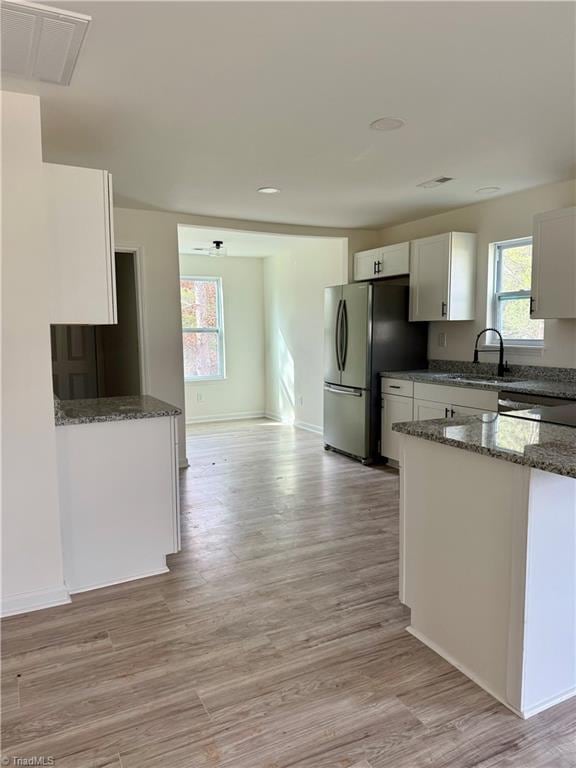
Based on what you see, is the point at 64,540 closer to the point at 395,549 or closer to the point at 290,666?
the point at 290,666

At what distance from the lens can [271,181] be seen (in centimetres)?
372

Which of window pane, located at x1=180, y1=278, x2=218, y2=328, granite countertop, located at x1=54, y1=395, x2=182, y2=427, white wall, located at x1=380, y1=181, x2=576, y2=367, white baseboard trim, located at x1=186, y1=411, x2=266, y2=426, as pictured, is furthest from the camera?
white baseboard trim, located at x1=186, y1=411, x2=266, y2=426

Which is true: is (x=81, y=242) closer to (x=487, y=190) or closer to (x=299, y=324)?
(x=487, y=190)

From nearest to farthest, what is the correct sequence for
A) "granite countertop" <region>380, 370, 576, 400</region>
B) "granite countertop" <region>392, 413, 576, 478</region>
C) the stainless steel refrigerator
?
"granite countertop" <region>392, 413, 576, 478</region> < "granite countertop" <region>380, 370, 576, 400</region> < the stainless steel refrigerator

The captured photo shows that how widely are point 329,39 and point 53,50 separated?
1.06 metres

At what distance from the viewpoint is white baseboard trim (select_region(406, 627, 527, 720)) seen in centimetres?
178

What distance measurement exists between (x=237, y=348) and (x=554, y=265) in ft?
16.8

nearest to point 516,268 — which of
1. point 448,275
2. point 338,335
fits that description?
point 448,275

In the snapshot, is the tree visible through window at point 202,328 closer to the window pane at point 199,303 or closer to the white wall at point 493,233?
the window pane at point 199,303

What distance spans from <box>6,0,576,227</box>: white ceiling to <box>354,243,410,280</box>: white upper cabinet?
1.08 metres

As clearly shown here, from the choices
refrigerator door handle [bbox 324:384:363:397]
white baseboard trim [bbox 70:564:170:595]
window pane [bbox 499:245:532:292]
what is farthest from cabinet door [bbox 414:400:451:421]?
white baseboard trim [bbox 70:564:170:595]

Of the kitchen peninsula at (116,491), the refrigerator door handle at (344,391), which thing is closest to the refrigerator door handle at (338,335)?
the refrigerator door handle at (344,391)

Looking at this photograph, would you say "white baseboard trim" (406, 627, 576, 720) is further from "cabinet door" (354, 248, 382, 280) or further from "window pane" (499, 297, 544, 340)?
"cabinet door" (354, 248, 382, 280)

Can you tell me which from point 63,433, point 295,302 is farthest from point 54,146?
point 295,302
